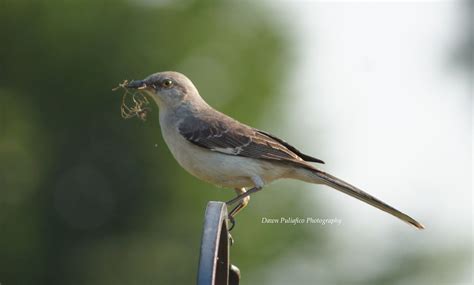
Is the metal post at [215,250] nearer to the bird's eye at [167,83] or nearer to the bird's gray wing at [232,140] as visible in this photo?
the bird's gray wing at [232,140]

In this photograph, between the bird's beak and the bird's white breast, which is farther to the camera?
the bird's beak

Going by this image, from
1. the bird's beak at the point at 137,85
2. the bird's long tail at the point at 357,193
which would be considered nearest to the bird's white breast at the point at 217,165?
the bird's long tail at the point at 357,193

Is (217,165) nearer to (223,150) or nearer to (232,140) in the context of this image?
(223,150)

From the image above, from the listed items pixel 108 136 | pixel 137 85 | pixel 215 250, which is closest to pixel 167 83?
pixel 137 85

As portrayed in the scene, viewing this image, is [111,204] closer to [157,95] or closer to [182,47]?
[182,47]

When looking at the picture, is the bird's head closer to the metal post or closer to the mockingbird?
the mockingbird

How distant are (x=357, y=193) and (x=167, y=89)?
1.90 m

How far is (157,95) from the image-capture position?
832cm

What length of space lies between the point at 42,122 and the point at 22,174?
1.46 meters

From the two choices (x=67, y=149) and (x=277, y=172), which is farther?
(x=67, y=149)

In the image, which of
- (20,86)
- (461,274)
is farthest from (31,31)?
(461,274)

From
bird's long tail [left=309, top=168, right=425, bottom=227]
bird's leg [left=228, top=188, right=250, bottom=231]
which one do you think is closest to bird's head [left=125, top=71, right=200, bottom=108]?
bird's leg [left=228, top=188, right=250, bottom=231]

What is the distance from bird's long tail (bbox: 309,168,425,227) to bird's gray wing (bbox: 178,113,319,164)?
209 mm

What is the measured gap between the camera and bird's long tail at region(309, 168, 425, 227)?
24.4 ft
